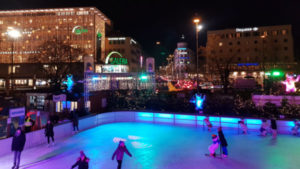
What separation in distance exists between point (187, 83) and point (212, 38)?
48960 millimetres

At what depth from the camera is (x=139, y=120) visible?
19312 mm

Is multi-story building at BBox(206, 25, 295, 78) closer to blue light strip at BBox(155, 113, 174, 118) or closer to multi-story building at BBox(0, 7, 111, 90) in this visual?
multi-story building at BBox(0, 7, 111, 90)

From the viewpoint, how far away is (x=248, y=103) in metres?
17.6

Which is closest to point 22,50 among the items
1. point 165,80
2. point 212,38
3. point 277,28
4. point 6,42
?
point 6,42

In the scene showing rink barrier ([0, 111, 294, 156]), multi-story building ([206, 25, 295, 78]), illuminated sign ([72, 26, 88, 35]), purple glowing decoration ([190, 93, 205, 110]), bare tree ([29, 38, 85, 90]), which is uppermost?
illuminated sign ([72, 26, 88, 35])

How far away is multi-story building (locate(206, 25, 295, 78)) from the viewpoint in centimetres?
6656

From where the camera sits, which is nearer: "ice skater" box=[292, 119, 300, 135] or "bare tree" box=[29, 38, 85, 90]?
"ice skater" box=[292, 119, 300, 135]

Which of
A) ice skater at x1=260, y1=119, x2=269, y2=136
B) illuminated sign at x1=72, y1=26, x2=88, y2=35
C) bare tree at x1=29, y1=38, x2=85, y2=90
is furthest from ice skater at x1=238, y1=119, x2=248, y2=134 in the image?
illuminated sign at x1=72, y1=26, x2=88, y2=35

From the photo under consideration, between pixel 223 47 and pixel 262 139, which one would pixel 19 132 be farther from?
pixel 223 47

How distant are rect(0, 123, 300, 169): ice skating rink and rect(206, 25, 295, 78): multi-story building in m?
55.3

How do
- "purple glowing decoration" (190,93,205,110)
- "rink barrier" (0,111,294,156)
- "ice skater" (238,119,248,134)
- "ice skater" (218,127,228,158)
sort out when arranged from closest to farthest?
A: "ice skater" (218,127,228,158) → "rink barrier" (0,111,294,156) → "ice skater" (238,119,248,134) → "purple glowing decoration" (190,93,205,110)

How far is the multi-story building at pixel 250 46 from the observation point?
218ft

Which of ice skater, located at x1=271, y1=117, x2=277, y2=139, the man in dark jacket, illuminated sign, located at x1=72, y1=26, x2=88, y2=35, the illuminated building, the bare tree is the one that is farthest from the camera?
the illuminated building

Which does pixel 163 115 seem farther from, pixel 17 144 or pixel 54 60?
pixel 54 60
